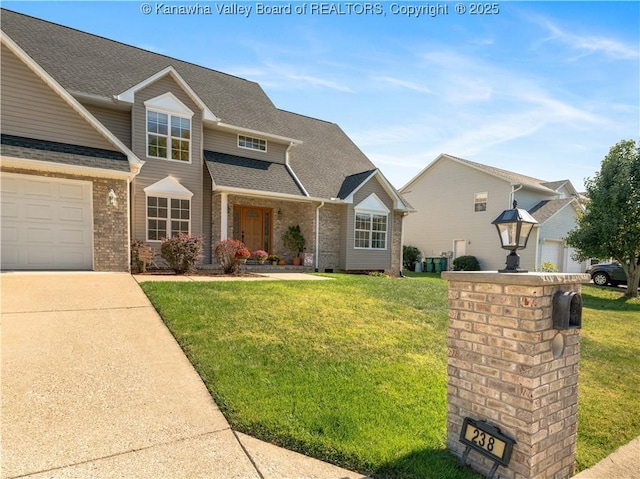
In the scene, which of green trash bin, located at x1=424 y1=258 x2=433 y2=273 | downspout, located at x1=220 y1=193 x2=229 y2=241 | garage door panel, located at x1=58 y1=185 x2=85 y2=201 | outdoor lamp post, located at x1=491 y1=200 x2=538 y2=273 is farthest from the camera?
green trash bin, located at x1=424 y1=258 x2=433 y2=273

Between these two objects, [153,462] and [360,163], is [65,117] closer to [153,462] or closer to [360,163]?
[153,462]

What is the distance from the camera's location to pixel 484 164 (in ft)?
77.8

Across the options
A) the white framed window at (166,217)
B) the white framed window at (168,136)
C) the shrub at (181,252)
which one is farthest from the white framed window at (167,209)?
the shrub at (181,252)

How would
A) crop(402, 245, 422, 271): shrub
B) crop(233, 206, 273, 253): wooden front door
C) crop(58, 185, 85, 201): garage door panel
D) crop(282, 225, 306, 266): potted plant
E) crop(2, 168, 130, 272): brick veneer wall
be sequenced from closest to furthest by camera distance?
crop(58, 185, 85, 201): garage door panel, crop(2, 168, 130, 272): brick veneer wall, crop(233, 206, 273, 253): wooden front door, crop(282, 225, 306, 266): potted plant, crop(402, 245, 422, 271): shrub

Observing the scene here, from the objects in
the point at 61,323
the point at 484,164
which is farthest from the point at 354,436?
the point at 484,164

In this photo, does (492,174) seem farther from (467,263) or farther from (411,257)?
(411,257)

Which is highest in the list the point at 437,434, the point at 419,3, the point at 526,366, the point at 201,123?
the point at 419,3

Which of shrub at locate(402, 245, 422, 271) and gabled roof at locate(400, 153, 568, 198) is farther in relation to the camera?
shrub at locate(402, 245, 422, 271)

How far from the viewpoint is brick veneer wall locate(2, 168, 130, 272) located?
9461mm

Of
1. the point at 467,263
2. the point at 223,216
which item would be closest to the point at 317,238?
the point at 223,216

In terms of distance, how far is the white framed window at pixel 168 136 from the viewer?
39.5 feet

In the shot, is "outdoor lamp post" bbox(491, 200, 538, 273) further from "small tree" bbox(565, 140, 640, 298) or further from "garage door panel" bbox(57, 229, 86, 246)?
"small tree" bbox(565, 140, 640, 298)

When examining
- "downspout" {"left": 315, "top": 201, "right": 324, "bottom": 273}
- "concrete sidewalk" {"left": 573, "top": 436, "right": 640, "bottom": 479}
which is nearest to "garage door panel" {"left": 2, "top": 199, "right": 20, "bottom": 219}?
"downspout" {"left": 315, "top": 201, "right": 324, "bottom": 273}

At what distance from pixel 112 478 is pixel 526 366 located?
3.02 meters
